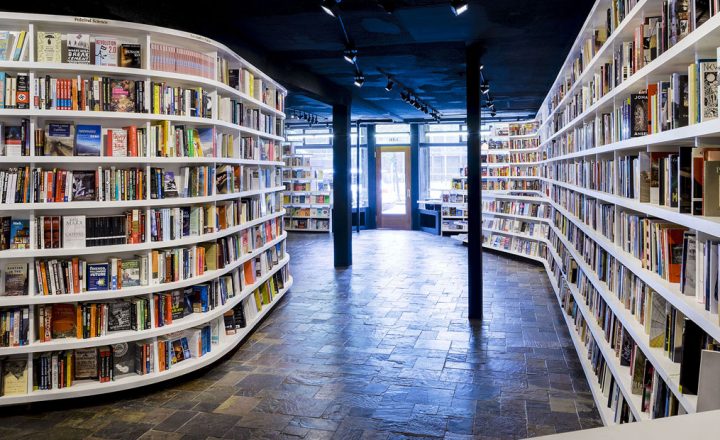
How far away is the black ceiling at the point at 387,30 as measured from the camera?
204 inches

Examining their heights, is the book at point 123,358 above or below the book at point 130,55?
below

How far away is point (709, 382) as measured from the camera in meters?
1.65

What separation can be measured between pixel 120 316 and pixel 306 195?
42.2ft

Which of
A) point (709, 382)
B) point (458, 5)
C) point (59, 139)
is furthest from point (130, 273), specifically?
point (709, 382)

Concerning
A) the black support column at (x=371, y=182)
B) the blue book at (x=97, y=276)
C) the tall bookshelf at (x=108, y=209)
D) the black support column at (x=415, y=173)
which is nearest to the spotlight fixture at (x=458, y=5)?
the tall bookshelf at (x=108, y=209)

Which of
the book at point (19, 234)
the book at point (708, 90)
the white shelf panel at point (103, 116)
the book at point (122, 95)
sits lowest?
the book at point (19, 234)

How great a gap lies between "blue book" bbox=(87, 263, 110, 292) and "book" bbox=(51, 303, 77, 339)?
0.20 metres

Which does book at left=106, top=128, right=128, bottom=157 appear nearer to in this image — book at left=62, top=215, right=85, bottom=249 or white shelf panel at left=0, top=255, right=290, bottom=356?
book at left=62, top=215, right=85, bottom=249

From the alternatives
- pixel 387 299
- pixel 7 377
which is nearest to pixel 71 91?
pixel 7 377

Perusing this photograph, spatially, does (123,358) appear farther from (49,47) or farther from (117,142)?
(49,47)

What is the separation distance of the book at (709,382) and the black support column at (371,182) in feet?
51.8

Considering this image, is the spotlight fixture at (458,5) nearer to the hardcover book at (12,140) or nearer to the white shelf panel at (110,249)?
the white shelf panel at (110,249)

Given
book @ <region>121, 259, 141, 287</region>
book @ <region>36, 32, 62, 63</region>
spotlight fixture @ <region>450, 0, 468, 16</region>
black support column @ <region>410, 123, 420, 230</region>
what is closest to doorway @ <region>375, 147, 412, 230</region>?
black support column @ <region>410, 123, 420, 230</region>

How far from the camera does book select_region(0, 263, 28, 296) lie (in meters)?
3.91
